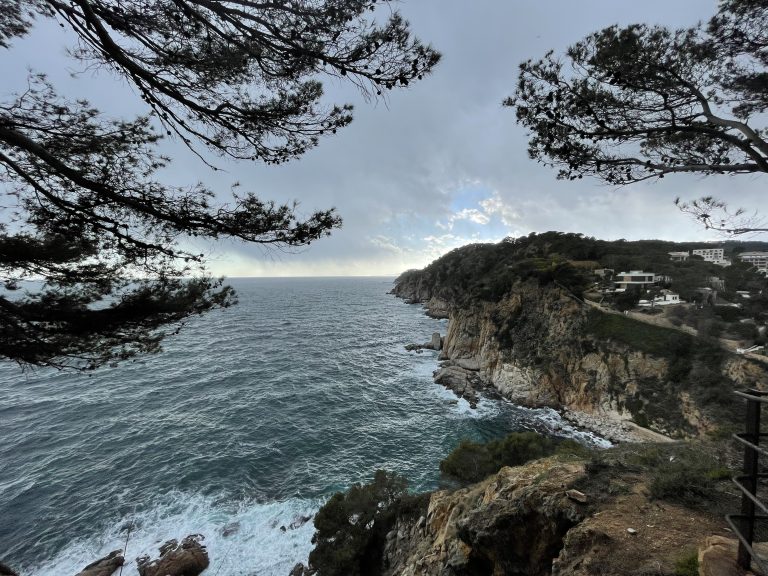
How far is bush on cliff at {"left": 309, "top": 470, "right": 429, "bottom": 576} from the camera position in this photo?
11.6m

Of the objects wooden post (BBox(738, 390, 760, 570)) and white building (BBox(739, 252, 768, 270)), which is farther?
white building (BBox(739, 252, 768, 270))

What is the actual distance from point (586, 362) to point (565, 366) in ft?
5.86

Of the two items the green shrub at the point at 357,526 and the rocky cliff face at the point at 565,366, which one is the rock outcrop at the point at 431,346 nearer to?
the rocky cliff face at the point at 565,366

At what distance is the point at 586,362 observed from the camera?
27297mm

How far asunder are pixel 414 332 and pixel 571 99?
175 feet

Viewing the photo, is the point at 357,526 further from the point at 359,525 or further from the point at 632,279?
the point at 632,279

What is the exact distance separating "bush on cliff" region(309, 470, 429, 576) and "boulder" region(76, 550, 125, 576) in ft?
25.3

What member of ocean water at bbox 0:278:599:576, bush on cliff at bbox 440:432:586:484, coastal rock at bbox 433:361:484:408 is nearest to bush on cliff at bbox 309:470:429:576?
bush on cliff at bbox 440:432:586:484

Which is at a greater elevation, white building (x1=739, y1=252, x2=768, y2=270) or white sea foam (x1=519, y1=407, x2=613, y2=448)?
white building (x1=739, y1=252, x2=768, y2=270)

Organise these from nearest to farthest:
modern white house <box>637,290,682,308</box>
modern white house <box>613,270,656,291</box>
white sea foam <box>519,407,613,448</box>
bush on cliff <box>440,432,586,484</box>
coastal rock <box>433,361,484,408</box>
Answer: bush on cliff <box>440,432,586,484</box>, white sea foam <box>519,407,613,448</box>, coastal rock <box>433,361,484,408</box>, modern white house <box>637,290,682,308</box>, modern white house <box>613,270,656,291</box>

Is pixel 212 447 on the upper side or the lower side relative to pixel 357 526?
lower

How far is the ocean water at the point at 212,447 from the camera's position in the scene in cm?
1441

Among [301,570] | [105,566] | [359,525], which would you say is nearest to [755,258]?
[359,525]

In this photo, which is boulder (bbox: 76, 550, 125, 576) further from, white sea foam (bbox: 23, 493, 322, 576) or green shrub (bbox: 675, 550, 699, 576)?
green shrub (bbox: 675, 550, 699, 576)
